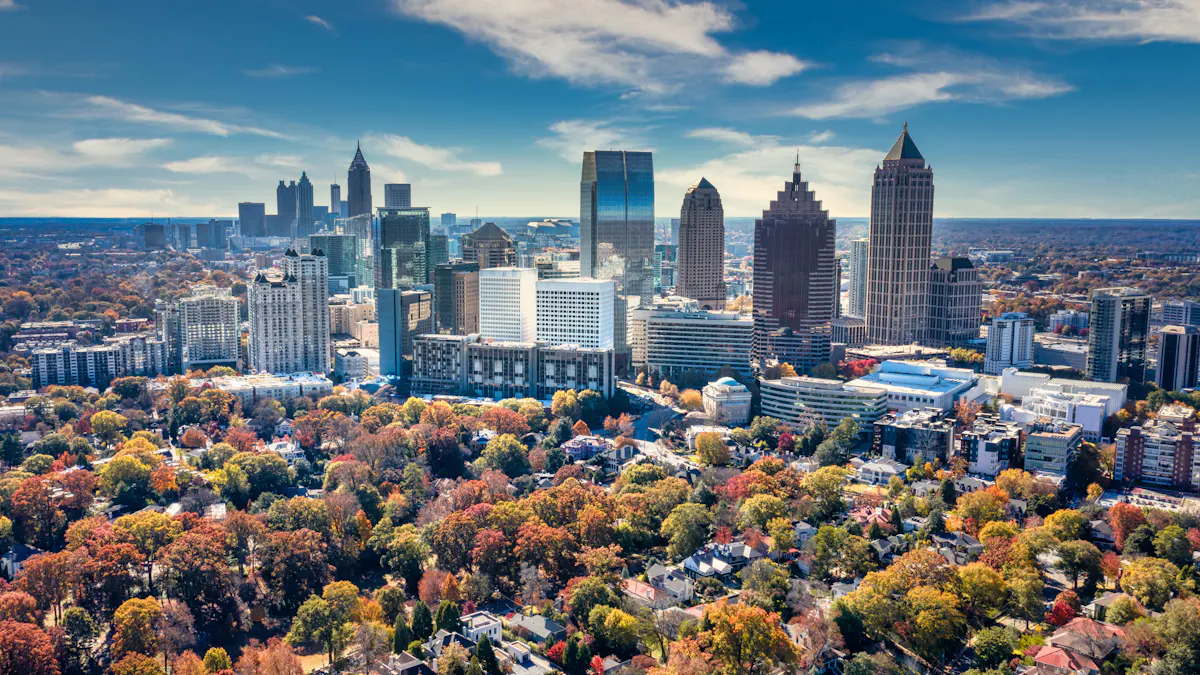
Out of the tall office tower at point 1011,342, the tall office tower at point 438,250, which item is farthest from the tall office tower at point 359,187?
the tall office tower at point 1011,342

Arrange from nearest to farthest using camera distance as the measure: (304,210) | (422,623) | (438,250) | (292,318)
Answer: (422,623) → (292,318) → (438,250) → (304,210)

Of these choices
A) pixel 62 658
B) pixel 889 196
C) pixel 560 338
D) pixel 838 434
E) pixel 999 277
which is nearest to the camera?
pixel 62 658

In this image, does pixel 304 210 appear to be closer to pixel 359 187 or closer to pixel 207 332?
pixel 359 187

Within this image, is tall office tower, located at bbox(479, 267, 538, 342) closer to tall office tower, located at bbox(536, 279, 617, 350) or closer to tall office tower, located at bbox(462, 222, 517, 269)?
tall office tower, located at bbox(536, 279, 617, 350)

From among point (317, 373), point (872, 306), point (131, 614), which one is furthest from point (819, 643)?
point (872, 306)

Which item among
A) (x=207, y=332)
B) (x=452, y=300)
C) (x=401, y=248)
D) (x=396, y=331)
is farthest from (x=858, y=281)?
(x=207, y=332)

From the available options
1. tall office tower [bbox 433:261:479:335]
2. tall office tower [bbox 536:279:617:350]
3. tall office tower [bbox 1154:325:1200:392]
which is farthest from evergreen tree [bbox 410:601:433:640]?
tall office tower [bbox 1154:325:1200:392]

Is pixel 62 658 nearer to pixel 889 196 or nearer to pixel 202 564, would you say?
pixel 202 564
